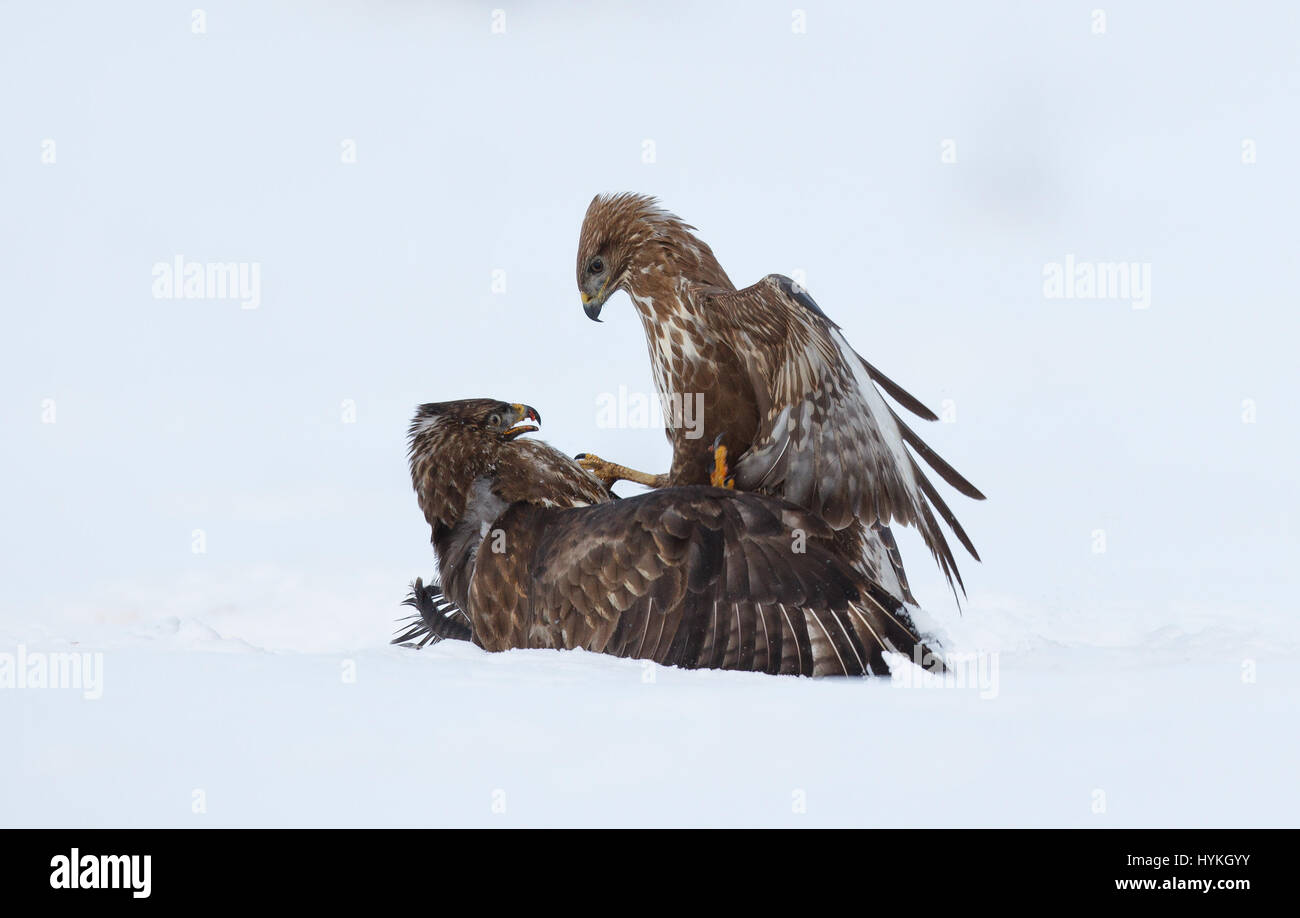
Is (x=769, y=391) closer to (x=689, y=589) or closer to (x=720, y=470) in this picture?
(x=720, y=470)

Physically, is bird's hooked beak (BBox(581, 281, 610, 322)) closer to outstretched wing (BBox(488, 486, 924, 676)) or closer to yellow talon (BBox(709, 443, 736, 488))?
yellow talon (BBox(709, 443, 736, 488))

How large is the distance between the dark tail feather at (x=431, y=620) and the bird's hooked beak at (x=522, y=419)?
104 cm

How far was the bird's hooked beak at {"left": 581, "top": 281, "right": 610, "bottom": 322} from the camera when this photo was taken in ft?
22.1

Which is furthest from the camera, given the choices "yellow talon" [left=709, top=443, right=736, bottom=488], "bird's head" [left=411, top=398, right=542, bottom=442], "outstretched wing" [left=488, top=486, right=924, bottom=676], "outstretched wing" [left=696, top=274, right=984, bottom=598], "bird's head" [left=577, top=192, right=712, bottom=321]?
"bird's head" [left=577, top=192, right=712, bottom=321]

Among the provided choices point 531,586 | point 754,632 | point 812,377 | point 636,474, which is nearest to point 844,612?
point 754,632

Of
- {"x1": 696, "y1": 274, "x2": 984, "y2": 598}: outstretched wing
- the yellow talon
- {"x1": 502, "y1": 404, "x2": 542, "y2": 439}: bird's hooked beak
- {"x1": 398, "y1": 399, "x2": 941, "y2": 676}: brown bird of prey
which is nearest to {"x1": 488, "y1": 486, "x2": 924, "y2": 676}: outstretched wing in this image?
{"x1": 398, "y1": 399, "x2": 941, "y2": 676}: brown bird of prey

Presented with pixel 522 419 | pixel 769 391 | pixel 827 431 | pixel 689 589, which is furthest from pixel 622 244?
pixel 689 589

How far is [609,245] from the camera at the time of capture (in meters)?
6.64

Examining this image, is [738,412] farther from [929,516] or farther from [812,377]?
[929,516]

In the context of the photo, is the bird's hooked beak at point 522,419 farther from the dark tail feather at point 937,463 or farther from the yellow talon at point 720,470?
the dark tail feather at point 937,463

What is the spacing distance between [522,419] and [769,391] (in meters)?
1.52

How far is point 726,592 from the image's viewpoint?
16.5 ft

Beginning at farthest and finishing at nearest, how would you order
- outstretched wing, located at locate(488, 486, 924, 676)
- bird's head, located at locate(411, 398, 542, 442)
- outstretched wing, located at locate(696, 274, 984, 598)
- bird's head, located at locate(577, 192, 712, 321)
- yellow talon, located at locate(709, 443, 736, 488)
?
bird's head, located at locate(577, 192, 712, 321) → bird's head, located at locate(411, 398, 542, 442) → yellow talon, located at locate(709, 443, 736, 488) → outstretched wing, located at locate(696, 274, 984, 598) → outstretched wing, located at locate(488, 486, 924, 676)

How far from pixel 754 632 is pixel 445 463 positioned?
221 centimetres
